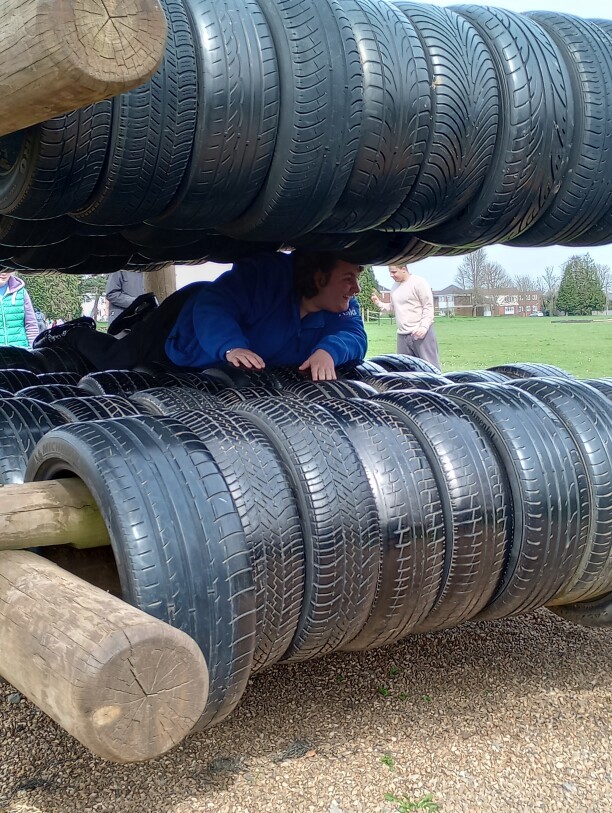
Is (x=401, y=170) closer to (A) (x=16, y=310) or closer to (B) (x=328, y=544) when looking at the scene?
(B) (x=328, y=544)

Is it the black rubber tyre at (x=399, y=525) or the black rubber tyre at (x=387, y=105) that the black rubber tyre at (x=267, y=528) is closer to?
the black rubber tyre at (x=399, y=525)

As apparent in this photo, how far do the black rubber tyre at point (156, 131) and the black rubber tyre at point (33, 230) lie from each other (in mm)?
789

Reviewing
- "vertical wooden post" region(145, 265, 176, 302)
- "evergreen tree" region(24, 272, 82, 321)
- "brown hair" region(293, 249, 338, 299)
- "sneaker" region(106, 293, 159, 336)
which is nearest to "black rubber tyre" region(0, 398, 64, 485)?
"brown hair" region(293, 249, 338, 299)

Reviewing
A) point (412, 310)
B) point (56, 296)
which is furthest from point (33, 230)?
point (56, 296)

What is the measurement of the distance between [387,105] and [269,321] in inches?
Result: 50.1

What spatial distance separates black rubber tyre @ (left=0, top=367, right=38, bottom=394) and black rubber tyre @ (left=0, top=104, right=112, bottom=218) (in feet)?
3.97

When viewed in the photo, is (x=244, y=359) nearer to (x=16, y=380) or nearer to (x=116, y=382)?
(x=116, y=382)

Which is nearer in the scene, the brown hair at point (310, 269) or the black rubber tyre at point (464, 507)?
the black rubber tyre at point (464, 507)

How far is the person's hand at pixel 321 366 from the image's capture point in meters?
3.00

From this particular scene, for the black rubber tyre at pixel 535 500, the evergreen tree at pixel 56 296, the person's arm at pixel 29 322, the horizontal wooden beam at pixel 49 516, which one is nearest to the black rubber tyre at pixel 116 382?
the horizontal wooden beam at pixel 49 516

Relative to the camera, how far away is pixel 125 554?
157 cm

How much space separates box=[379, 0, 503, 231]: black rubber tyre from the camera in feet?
7.55

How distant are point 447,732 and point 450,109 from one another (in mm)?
1690

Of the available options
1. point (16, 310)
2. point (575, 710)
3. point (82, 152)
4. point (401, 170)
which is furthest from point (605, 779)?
point (16, 310)
